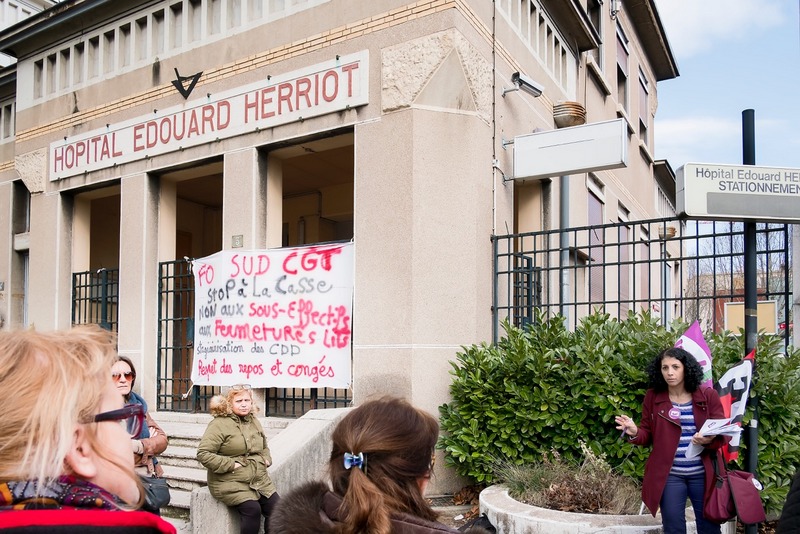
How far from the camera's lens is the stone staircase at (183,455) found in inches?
275

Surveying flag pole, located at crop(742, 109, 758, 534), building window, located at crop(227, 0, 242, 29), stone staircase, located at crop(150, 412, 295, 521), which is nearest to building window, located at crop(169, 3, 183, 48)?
building window, located at crop(227, 0, 242, 29)

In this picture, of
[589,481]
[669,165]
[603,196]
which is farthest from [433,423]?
[669,165]

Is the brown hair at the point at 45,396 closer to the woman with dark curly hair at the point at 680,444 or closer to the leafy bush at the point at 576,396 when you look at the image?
the woman with dark curly hair at the point at 680,444

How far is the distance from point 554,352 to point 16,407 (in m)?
5.82

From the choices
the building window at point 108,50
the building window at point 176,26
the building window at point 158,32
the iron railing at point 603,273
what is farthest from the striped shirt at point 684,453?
the building window at point 108,50

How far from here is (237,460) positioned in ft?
18.8

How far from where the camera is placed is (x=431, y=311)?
7.61 metres

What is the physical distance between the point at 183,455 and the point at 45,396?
7002 millimetres

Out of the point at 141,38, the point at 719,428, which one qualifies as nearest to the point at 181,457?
the point at 719,428

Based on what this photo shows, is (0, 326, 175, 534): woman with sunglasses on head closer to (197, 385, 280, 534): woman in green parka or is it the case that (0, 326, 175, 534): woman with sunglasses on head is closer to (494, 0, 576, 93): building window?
(197, 385, 280, 534): woman in green parka

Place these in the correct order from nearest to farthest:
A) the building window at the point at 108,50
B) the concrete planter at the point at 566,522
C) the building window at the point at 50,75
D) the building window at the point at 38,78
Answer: the concrete planter at the point at 566,522
the building window at the point at 108,50
the building window at the point at 50,75
the building window at the point at 38,78

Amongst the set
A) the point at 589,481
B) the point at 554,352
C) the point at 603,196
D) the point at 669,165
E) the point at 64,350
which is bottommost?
the point at 589,481

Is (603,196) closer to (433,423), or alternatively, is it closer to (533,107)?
(533,107)

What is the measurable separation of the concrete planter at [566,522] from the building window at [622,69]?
1216 centimetres
